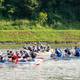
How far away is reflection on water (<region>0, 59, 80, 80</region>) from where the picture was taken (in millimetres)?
49312

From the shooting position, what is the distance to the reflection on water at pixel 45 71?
162 ft

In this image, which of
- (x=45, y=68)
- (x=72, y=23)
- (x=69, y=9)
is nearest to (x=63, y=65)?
(x=45, y=68)

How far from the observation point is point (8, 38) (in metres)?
87.3

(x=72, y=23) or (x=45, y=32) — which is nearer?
(x=45, y=32)

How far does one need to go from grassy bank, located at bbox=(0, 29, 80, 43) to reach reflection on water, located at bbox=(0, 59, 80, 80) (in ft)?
83.5

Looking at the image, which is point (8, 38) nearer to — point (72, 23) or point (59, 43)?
point (59, 43)

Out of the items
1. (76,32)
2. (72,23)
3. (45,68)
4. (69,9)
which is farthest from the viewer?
(69,9)

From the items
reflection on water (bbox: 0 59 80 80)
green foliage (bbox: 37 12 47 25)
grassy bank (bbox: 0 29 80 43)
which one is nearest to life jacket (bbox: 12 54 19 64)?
reflection on water (bbox: 0 59 80 80)

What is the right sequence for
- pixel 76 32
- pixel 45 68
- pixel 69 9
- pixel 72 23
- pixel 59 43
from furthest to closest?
pixel 69 9 < pixel 72 23 < pixel 76 32 < pixel 59 43 < pixel 45 68

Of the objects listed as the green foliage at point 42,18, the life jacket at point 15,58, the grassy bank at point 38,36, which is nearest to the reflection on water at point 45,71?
the life jacket at point 15,58

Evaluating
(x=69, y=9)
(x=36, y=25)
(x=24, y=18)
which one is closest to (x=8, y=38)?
(x=36, y=25)

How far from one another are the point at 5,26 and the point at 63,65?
38.2 meters

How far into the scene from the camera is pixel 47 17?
10294cm

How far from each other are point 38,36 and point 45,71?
3490cm
